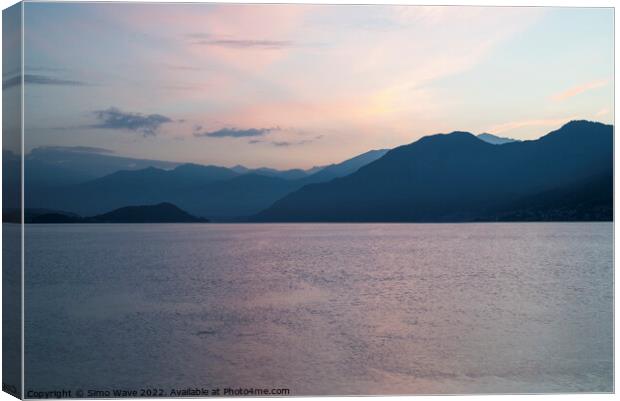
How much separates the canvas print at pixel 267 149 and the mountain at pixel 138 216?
8 centimetres

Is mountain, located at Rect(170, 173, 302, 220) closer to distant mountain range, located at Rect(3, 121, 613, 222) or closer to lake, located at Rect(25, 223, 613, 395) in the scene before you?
distant mountain range, located at Rect(3, 121, 613, 222)

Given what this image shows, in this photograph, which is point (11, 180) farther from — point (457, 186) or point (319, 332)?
point (457, 186)

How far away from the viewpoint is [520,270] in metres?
28.0

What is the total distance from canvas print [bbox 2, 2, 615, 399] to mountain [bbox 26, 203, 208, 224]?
0.26 ft

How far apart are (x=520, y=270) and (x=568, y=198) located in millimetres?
6340

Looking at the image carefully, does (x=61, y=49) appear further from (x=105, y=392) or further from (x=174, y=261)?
(x=174, y=261)

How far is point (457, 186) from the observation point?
31297 mm

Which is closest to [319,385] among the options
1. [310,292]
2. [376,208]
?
[310,292]

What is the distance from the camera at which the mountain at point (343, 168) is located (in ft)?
53.5

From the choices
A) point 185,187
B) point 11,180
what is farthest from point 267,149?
point 11,180

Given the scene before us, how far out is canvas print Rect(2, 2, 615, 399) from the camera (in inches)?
388

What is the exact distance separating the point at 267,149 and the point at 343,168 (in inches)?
123

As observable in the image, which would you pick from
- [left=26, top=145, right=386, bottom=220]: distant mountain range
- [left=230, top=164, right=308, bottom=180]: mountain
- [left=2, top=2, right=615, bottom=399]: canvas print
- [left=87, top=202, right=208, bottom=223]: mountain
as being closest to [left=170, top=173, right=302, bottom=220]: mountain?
[left=26, top=145, right=386, bottom=220]: distant mountain range

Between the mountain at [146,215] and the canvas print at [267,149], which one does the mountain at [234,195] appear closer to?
the canvas print at [267,149]
